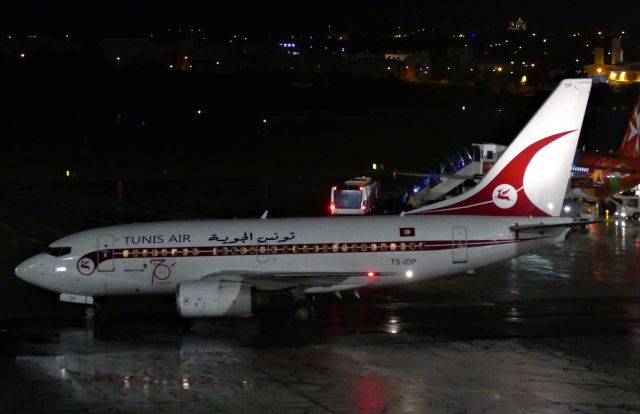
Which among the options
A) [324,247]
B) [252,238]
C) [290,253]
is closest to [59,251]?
[252,238]

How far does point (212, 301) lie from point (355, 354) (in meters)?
5.34

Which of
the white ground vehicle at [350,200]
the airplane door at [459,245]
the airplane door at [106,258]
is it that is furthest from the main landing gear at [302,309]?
the white ground vehicle at [350,200]

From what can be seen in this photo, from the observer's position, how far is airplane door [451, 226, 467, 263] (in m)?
31.6

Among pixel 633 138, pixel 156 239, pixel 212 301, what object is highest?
pixel 633 138

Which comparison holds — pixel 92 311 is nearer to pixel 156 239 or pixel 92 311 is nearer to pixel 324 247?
pixel 156 239

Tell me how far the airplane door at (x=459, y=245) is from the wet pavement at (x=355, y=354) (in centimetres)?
194

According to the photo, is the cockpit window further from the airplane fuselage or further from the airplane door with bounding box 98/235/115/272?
the airplane door with bounding box 98/235/115/272

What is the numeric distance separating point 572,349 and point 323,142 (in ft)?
236

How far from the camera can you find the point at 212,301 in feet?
97.4

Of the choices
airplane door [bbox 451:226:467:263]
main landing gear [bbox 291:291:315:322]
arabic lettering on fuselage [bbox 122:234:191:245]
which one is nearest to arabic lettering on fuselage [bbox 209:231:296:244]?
arabic lettering on fuselage [bbox 122:234:191:245]

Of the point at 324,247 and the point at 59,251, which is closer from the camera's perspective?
the point at 324,247

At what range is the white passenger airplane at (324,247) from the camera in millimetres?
31672

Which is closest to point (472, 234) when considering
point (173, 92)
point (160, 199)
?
point (160, 199)

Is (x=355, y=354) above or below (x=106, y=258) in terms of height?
below
